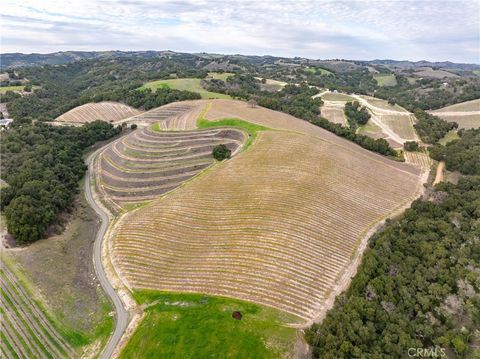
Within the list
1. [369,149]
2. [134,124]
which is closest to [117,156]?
[134,124]

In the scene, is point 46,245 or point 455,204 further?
point 455,204

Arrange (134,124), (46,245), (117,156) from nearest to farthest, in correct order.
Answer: (46,245) → (117,156) → (134,124)

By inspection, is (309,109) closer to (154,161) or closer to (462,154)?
(462,154)

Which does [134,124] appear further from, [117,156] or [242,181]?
[242,181]

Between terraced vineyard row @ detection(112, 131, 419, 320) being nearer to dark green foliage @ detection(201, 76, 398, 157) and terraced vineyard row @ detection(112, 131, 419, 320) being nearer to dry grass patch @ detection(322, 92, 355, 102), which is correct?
dark green foliage @ detection(201, 76, 398, 157)

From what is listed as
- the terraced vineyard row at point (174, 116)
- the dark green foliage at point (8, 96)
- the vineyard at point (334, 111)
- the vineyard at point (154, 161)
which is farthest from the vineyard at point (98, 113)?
the vineyard at point (334, 111)

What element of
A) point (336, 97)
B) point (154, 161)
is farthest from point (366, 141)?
point (336, 97)

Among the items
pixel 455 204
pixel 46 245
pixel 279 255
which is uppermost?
pixel 455 204
